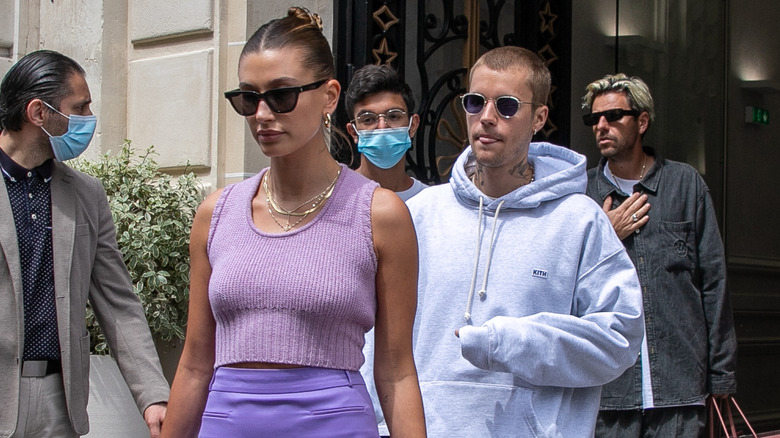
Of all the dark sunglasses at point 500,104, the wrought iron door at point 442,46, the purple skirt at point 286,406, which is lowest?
the purple skirt at point 286,406

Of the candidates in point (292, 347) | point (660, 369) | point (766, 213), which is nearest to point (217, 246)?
point (292, 347)

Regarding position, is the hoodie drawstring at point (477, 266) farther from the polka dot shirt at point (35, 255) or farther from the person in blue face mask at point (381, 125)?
the person in blue face mask at point (381, 125)

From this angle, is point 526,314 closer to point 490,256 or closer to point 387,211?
point 490,256

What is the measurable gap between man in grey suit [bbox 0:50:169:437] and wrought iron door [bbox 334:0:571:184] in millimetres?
2155

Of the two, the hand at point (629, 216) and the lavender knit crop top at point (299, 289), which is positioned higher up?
the hand at point (629, 216)

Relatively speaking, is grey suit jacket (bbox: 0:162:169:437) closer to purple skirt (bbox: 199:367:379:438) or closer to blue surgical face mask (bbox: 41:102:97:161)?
blue surgical face mask (bbox: 41:102:97:161)

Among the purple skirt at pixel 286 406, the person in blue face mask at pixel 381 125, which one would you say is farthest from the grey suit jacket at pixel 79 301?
the purple skirt at pixel 286 406

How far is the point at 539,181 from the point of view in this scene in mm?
3014

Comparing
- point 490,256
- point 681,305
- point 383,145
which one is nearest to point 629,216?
point 681,305

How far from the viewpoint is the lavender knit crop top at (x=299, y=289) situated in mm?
2346

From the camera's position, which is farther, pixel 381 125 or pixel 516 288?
pixel 381 125

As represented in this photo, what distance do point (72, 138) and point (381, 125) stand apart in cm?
149

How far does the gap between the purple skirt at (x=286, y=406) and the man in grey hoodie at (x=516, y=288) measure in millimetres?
463

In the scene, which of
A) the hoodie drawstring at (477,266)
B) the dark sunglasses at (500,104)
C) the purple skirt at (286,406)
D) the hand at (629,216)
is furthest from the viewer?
the hand at (629,216)
